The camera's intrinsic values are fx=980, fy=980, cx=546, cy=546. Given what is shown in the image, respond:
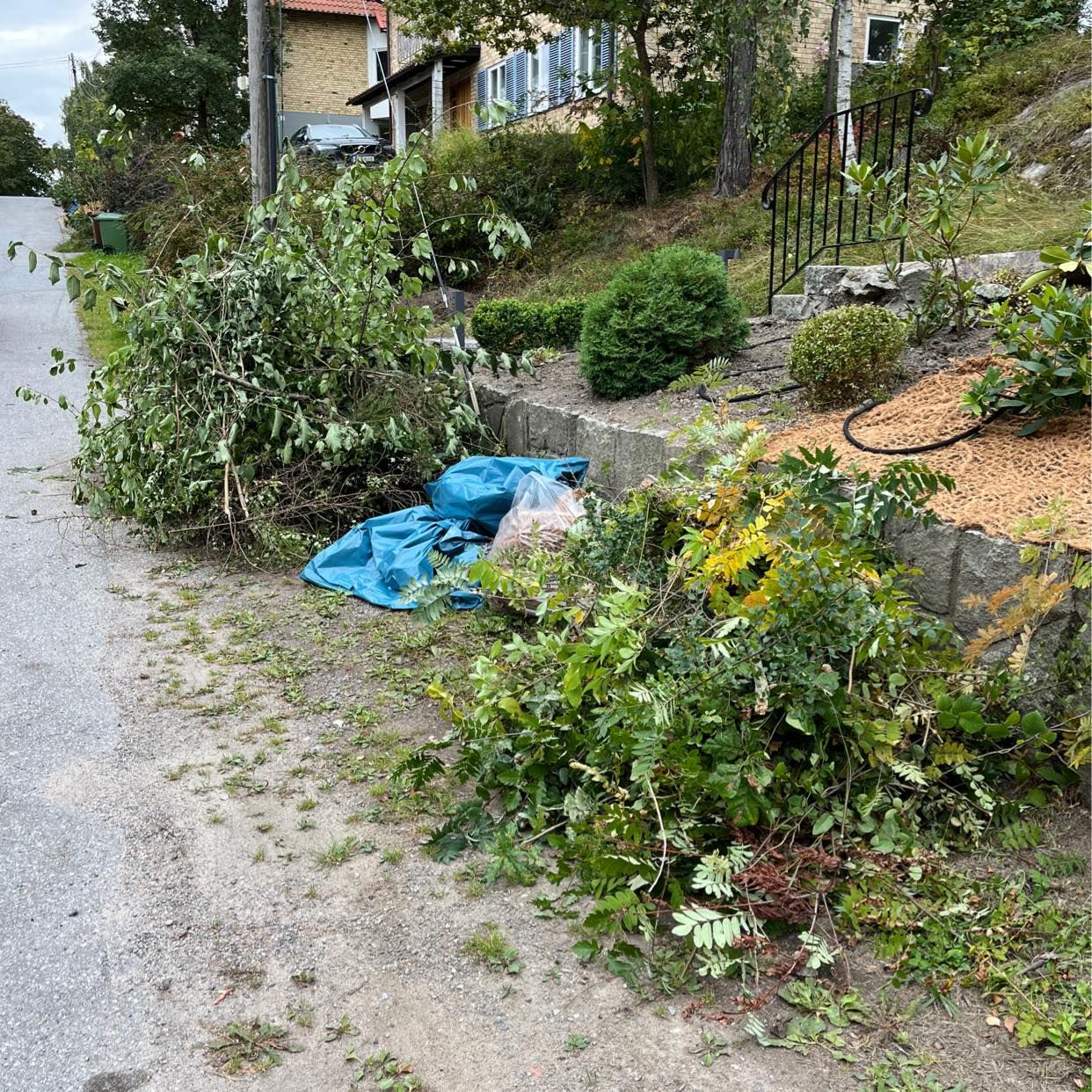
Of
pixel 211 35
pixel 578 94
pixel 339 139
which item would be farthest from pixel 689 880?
pixel 211 35

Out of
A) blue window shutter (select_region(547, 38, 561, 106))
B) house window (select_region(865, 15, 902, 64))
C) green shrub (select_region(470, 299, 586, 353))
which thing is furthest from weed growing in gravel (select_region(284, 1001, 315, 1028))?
blue window shutter (select_region(547, 38, 561, 106))

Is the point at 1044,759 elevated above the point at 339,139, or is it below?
below

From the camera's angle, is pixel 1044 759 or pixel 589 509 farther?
pixel 589 509

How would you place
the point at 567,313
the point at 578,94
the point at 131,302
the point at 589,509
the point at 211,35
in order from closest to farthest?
1. the point at 589,509
2. the point at 131,302
3. the point at 567,313
4. the point at 578,94
5. the point at 211,35

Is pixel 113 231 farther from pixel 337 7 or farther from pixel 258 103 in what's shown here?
pixel 337 7

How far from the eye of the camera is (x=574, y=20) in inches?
486

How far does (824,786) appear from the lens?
291 centimetres

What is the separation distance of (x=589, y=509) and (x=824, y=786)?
5.34 feet

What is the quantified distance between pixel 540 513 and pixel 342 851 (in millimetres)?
2502

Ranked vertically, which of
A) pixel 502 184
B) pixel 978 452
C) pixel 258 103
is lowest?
pixel 978 452

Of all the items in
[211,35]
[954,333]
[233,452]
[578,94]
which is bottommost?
[233,452]

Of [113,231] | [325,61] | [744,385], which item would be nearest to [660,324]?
[744,385]

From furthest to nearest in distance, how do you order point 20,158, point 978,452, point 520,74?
point 20,158
point 520,74
point 978,452

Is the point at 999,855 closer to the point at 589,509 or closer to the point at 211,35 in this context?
the point at 589,509
